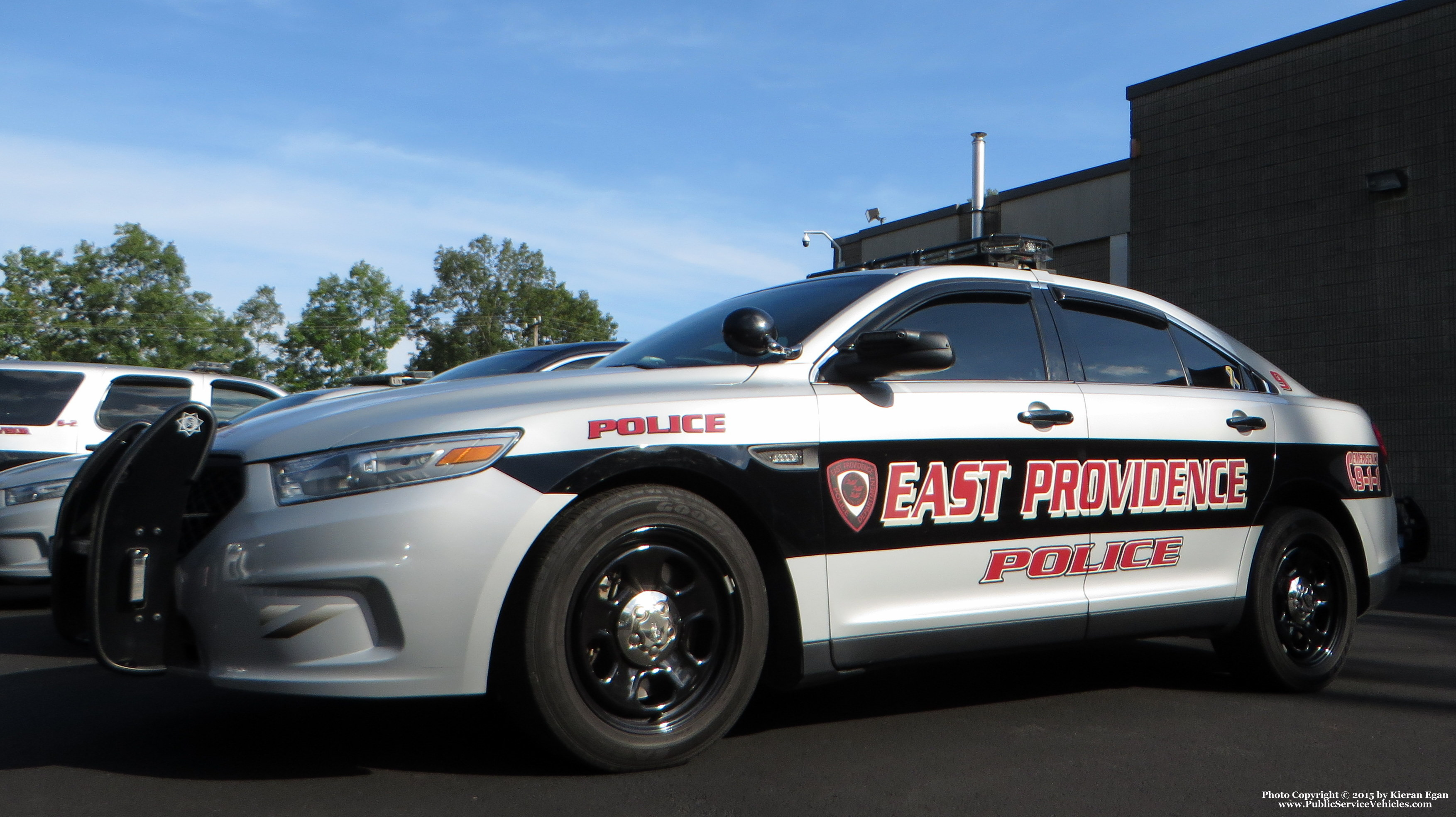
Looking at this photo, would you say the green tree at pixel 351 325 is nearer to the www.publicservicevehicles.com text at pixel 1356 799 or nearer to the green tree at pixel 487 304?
the green tree at pixel 487 304

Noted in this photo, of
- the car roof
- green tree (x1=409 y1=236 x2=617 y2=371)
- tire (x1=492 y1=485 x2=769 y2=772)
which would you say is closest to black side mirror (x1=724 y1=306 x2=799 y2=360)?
tire (x1=492 y1=485 x2=769 y2=772)

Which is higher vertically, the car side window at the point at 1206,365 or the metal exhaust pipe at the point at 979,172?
the metal exhaust pipe at the point at 979,172

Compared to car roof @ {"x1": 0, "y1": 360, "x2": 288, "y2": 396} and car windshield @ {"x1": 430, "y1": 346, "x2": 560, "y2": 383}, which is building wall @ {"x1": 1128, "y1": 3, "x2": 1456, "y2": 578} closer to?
car windshield @ {"x1": 430, "y1": 346, "x2": 560, "y2": 383}

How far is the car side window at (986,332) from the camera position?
4414 millimetres

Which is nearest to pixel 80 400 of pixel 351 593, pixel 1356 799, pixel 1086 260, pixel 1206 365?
pixel 351 593

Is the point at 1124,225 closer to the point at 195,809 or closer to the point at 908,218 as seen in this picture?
the point at 908,218

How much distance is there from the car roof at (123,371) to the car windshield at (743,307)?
632 centimetres

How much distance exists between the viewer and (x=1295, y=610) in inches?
203

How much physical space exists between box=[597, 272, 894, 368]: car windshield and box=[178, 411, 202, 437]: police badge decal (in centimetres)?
152

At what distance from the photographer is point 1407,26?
11.3 m

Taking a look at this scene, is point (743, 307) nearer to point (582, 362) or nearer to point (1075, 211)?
point (582, 362)

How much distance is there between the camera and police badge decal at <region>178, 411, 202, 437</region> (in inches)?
134

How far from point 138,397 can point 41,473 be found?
2.96 metres

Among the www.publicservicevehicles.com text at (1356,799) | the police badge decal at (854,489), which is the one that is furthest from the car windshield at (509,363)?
the www.publicservicevehicles.com text at (1356,799)
